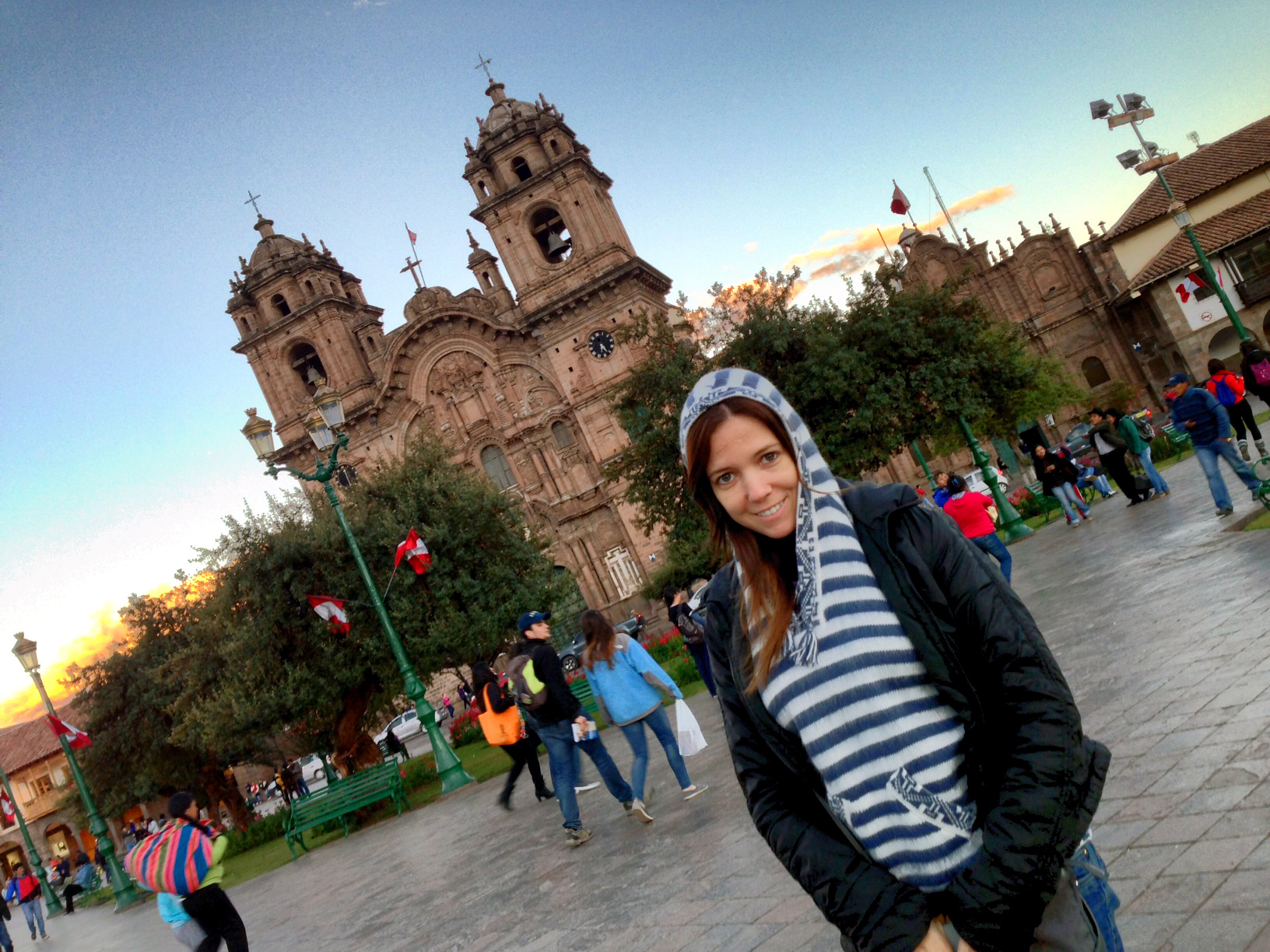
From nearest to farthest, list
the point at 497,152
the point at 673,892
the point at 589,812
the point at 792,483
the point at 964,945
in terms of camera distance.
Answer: the point at 964,945, the point at 792,483, the point at 673,892, the point at 589,812, the point at 497,152

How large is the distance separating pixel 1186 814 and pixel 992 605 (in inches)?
108

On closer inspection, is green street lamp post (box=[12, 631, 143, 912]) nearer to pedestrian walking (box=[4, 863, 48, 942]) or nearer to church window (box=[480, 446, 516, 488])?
pedestrian walking (box=[4, 863, 48, 942])

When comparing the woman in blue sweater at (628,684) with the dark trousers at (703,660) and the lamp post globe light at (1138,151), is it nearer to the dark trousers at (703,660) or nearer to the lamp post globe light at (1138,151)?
the dark trousers at (703,660)

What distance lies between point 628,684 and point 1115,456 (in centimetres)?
1275

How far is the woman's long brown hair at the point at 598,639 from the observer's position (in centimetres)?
775

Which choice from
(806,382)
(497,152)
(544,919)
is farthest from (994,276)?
(544,919)

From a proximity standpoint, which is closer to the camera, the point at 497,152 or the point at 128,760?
the point at 128,760

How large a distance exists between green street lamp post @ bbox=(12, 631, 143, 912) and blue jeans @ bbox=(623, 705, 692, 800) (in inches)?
708

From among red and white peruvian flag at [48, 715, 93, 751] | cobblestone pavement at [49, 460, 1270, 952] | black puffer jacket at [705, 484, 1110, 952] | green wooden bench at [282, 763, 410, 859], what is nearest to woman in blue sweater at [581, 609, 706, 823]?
cobblestone pavement at [49, 460, 1270, 952]

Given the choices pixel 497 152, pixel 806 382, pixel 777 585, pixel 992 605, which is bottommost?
pixel 992 605

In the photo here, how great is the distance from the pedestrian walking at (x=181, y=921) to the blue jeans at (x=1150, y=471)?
15415 millimetres

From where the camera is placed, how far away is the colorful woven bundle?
623cm

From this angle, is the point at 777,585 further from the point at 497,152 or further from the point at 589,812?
the point at 497,152

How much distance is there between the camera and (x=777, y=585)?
7.01 feet
